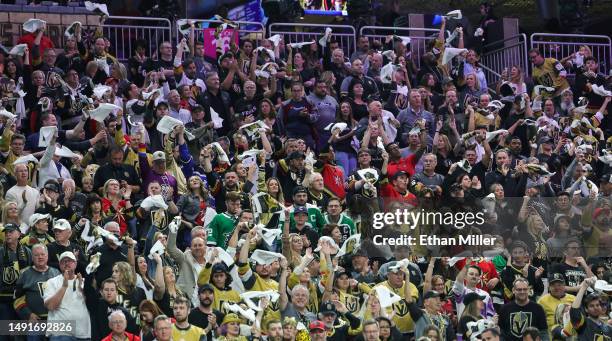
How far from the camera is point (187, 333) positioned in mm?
15930

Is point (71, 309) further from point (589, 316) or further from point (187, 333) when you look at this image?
point (589, 316)

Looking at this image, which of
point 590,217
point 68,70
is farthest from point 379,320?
point 68,70

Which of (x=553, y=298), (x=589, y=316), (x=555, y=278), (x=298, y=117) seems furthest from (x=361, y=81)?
(x=589, y=316)

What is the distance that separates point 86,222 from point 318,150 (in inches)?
186

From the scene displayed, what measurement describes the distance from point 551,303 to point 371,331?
9.07ft

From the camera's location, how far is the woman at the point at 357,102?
866 inches

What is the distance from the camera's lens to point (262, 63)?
22.8m

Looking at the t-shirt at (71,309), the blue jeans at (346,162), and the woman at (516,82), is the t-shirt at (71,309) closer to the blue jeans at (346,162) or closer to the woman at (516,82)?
the blue jeans at (346,162)

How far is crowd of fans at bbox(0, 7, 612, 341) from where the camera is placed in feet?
54.8

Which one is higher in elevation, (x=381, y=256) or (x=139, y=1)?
(x=139, y=1)

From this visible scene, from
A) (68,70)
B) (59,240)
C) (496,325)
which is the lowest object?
(496,325)

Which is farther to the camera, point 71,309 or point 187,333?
point 71,309

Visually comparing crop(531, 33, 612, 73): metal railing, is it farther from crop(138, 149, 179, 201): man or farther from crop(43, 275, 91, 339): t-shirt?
crop(43, 275, 91, 339): t-shirt

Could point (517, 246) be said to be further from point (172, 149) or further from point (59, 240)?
point (59, 240)
